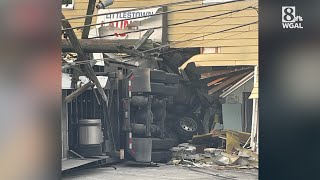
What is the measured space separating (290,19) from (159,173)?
500 cm

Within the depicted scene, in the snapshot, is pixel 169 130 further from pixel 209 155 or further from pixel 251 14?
pixel 251 14

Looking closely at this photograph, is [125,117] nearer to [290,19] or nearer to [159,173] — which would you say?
[159,173]

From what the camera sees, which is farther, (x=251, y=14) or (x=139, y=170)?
(x=251, y=14)

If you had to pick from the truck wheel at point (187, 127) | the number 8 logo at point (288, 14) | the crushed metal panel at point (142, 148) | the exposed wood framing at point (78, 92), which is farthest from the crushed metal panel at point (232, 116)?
the number 8 logo at point (288, 14)

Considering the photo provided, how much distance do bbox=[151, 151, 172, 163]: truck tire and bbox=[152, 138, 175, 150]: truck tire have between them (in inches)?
3.0

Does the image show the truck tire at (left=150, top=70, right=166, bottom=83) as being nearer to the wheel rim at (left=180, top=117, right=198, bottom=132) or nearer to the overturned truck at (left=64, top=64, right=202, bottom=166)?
the overturned truck at (left=64, top=64, right=202, bottom=166)

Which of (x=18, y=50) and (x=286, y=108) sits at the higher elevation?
(x=18, y=50)

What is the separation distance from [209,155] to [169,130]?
826 mm

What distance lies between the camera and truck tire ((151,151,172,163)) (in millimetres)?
7871

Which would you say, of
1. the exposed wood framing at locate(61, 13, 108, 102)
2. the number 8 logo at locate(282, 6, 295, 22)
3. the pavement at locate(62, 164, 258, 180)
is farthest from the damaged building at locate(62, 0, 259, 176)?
the number 8 logo at locate(282, 6, 295, 22)

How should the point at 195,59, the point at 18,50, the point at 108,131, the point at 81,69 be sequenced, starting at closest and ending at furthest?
the point at 18,50 → the point at 81,69 → the point at 108,131 → the point at 195,59

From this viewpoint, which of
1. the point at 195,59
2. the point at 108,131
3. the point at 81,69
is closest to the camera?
the point at 81,69

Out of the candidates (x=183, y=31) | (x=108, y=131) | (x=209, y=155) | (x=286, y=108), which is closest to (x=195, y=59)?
(x=183, y=31)

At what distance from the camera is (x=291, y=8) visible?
237 cm
